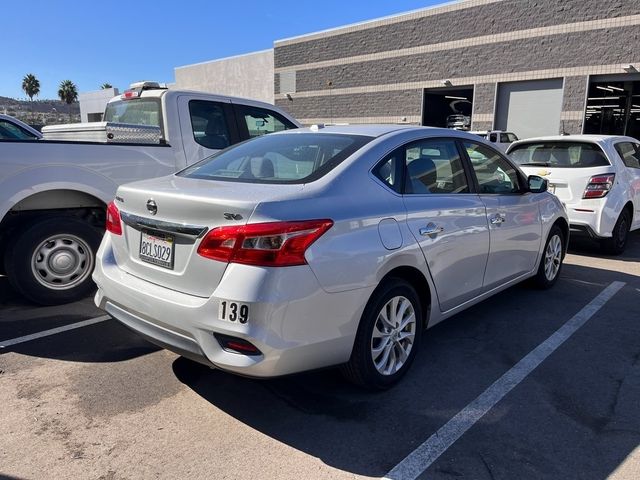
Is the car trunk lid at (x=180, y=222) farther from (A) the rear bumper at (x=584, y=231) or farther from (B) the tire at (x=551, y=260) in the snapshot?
(A) the rear bumper at (x=584, y=231)

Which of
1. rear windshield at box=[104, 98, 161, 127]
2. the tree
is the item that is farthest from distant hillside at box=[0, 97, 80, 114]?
rear windshield at box=[104, 98, 161, 127]

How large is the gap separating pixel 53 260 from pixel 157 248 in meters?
2.26

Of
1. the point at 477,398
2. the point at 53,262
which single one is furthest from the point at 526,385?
the point at 53,262

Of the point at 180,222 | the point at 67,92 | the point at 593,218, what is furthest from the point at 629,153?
the point at 67,92

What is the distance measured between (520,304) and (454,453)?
9.14ft

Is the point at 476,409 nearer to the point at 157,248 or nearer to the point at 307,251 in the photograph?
the point at 307,251

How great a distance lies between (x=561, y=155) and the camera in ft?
24.4

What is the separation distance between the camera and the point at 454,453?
2662mm

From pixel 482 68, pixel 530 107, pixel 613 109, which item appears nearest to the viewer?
pixel 530 107

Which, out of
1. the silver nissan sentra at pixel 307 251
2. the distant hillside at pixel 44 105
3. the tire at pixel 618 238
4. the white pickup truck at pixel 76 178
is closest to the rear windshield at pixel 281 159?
the silver nissan sentra at pixel 307 251

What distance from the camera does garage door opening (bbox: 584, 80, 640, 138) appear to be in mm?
21391

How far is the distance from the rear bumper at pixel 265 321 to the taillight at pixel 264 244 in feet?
0.14

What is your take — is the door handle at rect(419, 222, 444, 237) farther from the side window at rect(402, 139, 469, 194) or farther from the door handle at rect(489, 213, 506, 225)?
the door handle at rect(489, 213, 506, 225)

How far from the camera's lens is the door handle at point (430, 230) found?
131 inches
